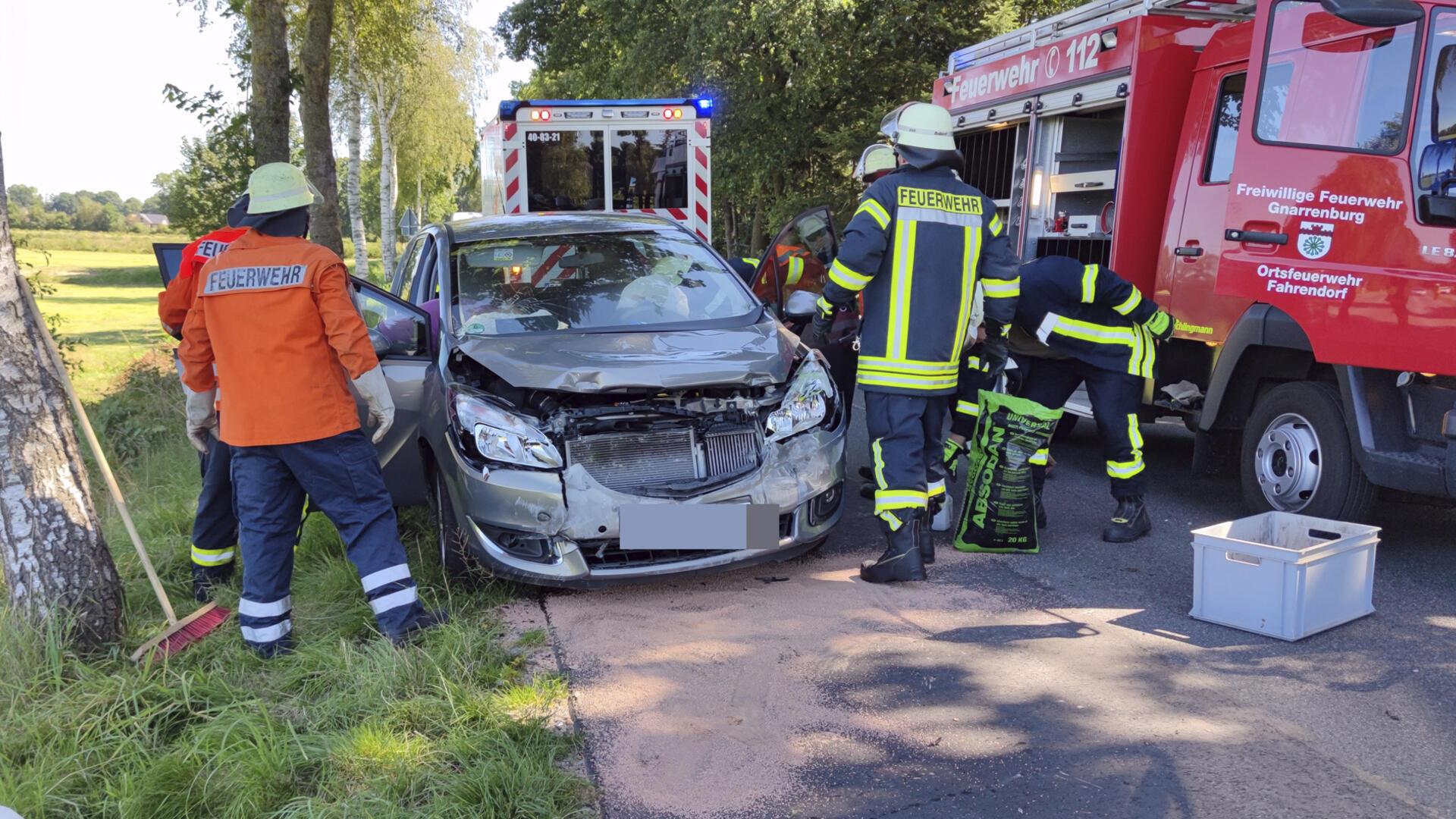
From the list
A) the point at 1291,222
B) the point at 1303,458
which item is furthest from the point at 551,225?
the point at 1303,458

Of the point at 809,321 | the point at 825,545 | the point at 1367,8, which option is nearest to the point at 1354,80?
the point at 1367,8

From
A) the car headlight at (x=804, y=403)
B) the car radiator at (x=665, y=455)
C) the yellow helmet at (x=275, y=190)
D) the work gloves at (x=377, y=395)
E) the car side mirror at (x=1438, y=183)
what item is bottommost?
the car radiator at (x=665, y=455)

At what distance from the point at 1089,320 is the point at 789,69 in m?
14.3

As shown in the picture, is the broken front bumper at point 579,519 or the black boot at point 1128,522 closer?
the broken front bumper at point 579,519

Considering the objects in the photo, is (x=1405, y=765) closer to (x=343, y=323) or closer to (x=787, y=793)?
(x=787, y=793)

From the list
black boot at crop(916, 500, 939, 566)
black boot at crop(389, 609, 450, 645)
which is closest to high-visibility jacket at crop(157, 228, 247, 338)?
black boot at crop(389, 609, 450, 645)

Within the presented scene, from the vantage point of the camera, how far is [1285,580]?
12.8 feet

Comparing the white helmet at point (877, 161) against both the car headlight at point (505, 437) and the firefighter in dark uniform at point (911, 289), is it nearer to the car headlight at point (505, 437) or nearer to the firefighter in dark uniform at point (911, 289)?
the firefighter in dark uniform at point (911, 289)

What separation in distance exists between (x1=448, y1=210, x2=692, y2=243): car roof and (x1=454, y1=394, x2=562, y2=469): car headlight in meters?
1.43

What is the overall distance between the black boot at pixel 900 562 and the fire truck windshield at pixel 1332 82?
93.7 inches

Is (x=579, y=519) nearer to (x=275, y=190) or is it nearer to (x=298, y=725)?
(x=298, y=725)

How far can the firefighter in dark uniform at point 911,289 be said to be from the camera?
4.49m

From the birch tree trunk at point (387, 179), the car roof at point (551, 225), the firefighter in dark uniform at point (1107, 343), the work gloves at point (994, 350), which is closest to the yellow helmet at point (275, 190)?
the car roof at point (551, 225)

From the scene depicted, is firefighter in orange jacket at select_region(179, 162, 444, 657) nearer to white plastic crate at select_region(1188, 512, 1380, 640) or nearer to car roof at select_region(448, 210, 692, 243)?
car roof at select_region(448, 210, 692, 243)
